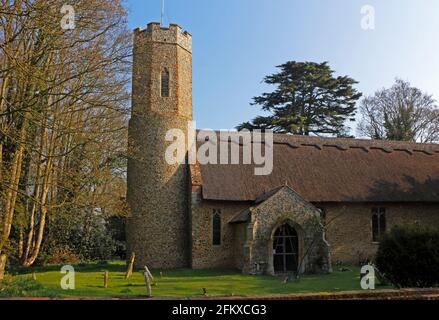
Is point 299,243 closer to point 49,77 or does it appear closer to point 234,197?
point 234,197

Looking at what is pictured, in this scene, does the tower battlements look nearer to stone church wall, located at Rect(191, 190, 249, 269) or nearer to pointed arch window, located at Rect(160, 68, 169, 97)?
pointed arch window, located at Rect(160, 68, 169, 97)

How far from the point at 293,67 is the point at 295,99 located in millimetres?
3035

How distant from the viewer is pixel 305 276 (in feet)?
66.7

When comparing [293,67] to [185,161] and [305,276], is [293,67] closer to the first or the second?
[185,161]

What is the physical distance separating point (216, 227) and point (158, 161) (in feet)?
Result: 15.4

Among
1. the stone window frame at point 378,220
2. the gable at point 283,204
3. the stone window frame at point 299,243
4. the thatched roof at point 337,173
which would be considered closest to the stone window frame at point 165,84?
the thatched roof at point 337,173

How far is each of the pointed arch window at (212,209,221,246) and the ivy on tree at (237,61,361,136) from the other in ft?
61.4

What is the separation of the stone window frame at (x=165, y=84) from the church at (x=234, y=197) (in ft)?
0.18

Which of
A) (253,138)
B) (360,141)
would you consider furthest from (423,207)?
(253,138)

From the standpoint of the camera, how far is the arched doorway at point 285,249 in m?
22.9

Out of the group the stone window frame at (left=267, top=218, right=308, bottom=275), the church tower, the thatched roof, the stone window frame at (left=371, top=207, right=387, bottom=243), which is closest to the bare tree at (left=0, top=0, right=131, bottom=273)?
the church tower

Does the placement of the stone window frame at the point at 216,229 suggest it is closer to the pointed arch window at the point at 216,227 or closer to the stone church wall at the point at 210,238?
the pointed arch window at the point at 216,227

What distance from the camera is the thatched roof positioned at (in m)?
25.2

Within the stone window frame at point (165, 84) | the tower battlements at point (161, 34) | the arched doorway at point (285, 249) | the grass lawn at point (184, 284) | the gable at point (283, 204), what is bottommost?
the grass lawn at point (184, 284)
